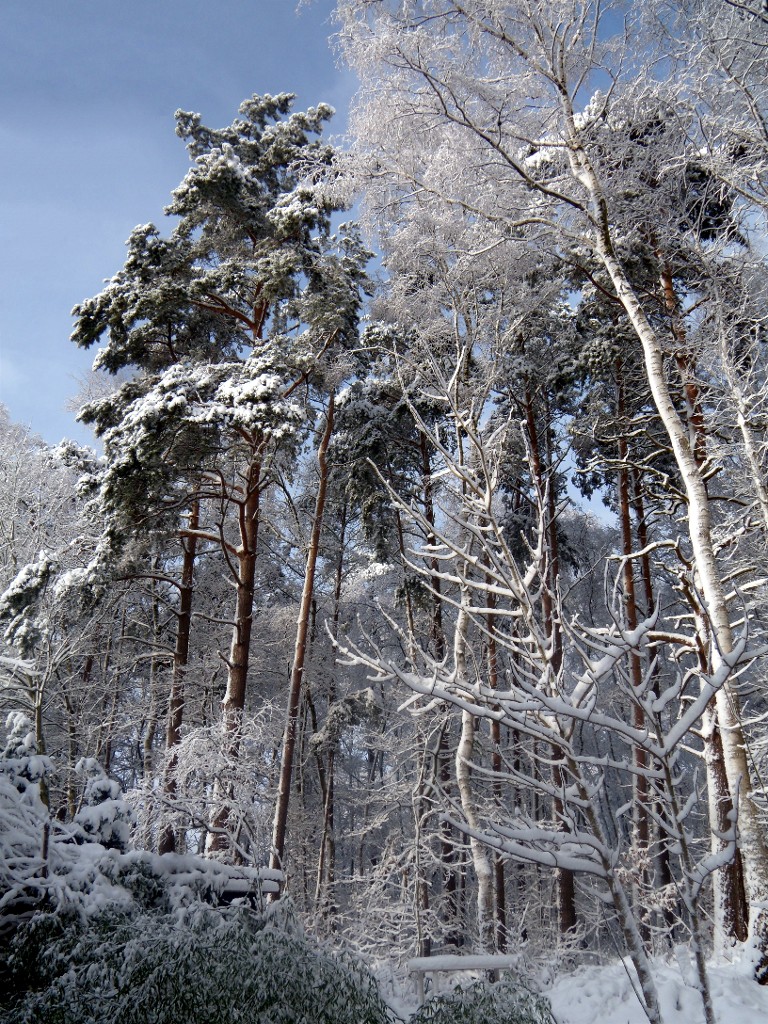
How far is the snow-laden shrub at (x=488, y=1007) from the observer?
398 cm

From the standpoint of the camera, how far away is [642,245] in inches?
345

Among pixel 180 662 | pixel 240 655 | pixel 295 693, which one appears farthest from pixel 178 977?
pixel 180 662

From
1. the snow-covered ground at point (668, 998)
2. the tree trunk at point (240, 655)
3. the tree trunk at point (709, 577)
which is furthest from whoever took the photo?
the tree trunk at point (240, 655)

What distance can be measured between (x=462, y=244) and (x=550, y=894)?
14.7m

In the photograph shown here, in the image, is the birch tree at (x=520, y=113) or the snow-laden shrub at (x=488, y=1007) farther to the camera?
the birch tree at (x=520, y=113)

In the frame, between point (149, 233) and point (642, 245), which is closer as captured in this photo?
point (642, 245)

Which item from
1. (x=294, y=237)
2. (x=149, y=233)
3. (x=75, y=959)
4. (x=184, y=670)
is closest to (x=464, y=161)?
(x=294, y=237)

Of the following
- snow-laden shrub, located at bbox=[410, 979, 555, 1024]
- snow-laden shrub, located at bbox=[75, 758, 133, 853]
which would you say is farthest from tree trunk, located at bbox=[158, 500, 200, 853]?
snow-laden shrub, located at bbox=[410, 979, 555, 1024]

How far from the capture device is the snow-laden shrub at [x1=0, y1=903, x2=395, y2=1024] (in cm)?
377

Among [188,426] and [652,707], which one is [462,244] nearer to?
[188,426]

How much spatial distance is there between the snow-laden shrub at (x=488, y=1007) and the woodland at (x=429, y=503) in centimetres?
3

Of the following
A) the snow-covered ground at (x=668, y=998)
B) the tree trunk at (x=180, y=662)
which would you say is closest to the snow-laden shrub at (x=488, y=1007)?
the snow-covered ground at (x=668, y=998)

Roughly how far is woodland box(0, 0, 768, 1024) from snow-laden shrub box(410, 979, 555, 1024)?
3cm

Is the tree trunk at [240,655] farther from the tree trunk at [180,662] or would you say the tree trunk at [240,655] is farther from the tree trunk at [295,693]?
the tree trunk at [180,662]
